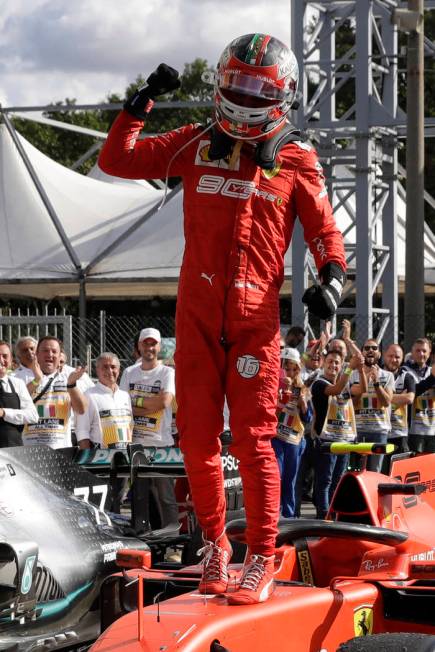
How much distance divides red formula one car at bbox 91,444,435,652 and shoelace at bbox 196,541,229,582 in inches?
2.9

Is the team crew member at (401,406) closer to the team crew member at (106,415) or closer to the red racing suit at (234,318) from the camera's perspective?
the team crew member at (106,415)

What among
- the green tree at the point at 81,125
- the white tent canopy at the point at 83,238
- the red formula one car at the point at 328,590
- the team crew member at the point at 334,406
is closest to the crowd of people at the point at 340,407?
the team crew member at the point at 334,406

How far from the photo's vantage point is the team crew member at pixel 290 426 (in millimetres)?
11008

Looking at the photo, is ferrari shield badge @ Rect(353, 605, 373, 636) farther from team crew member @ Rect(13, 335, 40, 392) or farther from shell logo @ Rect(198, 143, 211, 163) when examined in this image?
team crew member @ Rect(13, 335, 40, 392)

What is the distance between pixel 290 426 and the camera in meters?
11.3

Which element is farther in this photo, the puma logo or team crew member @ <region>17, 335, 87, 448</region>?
team crew member @ <region>17, 335, 87, 448</region>

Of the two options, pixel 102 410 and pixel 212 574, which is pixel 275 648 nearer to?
pixel 212 574

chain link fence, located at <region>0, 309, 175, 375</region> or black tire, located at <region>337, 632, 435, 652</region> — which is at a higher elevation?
chain link fence, located at <region>0, 309, 175, 375</region>

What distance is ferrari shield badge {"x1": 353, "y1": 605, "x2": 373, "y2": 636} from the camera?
4754mm

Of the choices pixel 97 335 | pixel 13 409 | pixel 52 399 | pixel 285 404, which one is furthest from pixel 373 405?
pixel 97 335

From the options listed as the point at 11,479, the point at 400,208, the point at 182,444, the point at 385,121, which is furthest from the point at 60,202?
the point at 182,444

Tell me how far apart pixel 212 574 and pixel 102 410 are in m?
5.60

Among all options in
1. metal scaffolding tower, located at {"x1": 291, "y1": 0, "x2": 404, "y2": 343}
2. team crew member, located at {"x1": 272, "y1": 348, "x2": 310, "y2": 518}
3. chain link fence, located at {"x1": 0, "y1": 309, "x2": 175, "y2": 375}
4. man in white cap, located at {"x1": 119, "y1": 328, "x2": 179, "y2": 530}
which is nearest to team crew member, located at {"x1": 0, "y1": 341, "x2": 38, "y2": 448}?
man in white cap, located at {"x1": 119, "y1": 328, "x2": 179, "y2": 530}

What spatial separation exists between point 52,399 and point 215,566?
535cm
